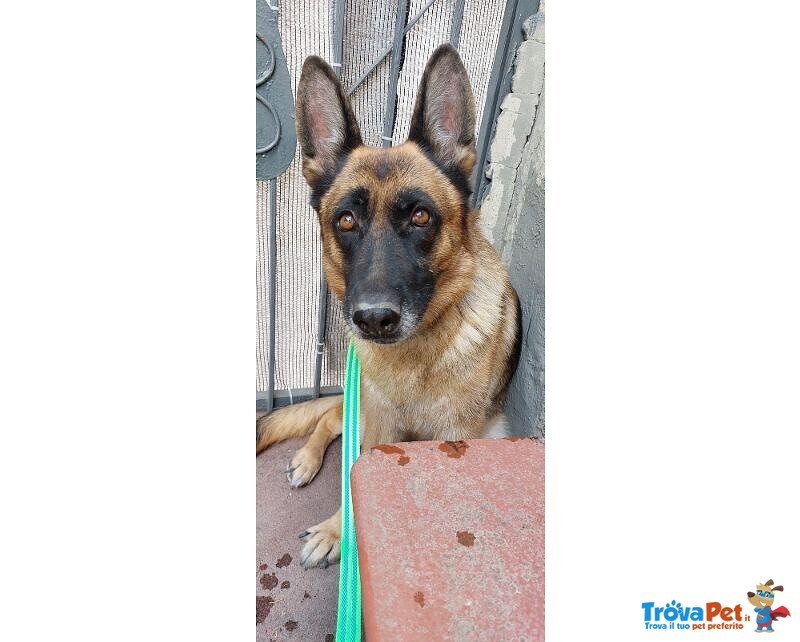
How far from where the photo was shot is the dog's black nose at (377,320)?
1154 mm

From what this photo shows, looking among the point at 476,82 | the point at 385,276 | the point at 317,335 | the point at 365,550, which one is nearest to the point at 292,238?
the point at 317,335

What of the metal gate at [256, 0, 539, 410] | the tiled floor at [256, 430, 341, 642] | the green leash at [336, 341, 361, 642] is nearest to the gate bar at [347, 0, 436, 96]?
the metal gate at [256, 0, 539, 410]

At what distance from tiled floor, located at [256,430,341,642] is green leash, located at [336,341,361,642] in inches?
13.1

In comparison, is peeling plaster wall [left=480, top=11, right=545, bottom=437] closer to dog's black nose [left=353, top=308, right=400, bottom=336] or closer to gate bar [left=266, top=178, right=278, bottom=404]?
dog's black nose [left=353, top=308, right=400, bottom=336]

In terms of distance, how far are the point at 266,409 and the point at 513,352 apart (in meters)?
1.13

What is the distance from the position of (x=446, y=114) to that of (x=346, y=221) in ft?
1.50

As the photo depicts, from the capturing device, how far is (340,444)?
2.06 m

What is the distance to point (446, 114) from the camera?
1.30 m

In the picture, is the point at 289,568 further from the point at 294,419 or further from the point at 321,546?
the point at 294,419

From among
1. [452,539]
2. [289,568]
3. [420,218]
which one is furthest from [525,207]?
[289,568]

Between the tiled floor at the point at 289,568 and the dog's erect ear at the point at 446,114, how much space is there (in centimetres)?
143

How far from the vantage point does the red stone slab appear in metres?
0.72
